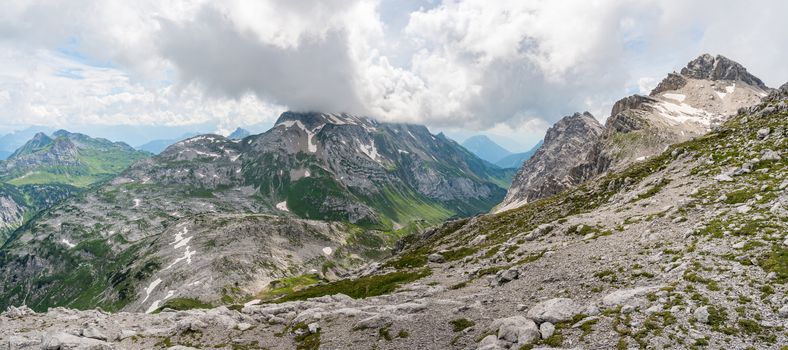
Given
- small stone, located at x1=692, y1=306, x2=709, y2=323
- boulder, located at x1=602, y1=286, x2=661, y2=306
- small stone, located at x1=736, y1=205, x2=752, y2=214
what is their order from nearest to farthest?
1. small stone, located at x1=692, y1=306, x2=709, y2=323
2. boulder, located at x1=602, y1=286, x2=661, y2=306
3. small stone, located at x1=736, y1=205, x2=752, y2=214

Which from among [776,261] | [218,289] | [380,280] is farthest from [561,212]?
[218,289]

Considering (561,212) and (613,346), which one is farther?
(561,212)

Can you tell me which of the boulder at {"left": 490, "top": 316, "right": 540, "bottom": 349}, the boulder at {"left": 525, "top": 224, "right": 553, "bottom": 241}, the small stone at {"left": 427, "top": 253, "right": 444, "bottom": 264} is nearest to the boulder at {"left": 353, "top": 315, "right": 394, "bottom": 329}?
the boulder at {"left": 490, "top": 316, "right": 540, "bottom": 349}

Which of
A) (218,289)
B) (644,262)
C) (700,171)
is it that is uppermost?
(700,171)

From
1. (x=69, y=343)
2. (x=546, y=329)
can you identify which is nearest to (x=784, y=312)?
(x=546, y=329)

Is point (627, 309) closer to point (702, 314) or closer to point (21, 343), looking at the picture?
point (702, 314)

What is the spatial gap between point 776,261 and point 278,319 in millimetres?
44154

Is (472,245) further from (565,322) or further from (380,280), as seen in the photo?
(565,322)

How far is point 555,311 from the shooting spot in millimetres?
27609

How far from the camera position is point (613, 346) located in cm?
2192

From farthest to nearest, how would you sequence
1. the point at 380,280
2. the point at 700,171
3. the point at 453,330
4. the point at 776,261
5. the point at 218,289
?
the point at 218,289 < the point at 380,280 < the point at 700,171 < the point at 453,330 < the point at 776,261

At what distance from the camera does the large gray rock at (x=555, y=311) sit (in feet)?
88.6

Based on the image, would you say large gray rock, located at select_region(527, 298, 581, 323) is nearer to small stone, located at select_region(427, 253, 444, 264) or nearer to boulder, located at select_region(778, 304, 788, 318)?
boulder, located at select_region(778, 304, 788, 318)

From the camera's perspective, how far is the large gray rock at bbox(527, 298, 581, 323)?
88.6 feet
